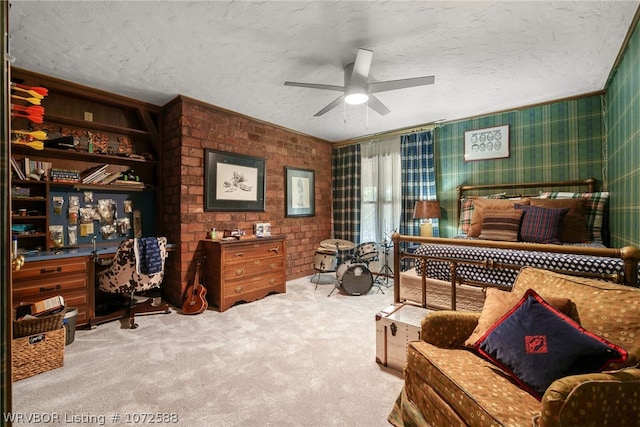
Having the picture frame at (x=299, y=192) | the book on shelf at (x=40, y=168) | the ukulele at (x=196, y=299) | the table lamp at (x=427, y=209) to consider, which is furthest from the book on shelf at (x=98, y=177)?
the table lamp at (x=427, y=209)

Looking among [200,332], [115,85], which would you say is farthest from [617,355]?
[115,85]

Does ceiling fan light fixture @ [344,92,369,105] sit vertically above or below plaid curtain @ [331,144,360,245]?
above

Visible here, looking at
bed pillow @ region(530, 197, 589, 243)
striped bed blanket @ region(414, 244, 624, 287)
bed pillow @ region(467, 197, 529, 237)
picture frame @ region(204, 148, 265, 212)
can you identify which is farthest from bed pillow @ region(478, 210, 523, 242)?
picture frame @ region(204, 148, 265, 212)

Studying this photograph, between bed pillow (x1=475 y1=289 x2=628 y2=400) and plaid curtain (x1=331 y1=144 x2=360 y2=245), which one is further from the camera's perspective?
plaid curtain (x1=331 y1=144 x2=360 y2=245)

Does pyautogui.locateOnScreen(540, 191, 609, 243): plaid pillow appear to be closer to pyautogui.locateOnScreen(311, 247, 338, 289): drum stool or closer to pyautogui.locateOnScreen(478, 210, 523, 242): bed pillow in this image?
pyautogui.locateOnScreen(478, 210, 523, 242): bed pillow

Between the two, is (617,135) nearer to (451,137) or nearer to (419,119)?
(451,137)

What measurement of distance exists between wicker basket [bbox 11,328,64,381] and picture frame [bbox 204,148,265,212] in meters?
1.80

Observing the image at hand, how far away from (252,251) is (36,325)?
1.90 metres

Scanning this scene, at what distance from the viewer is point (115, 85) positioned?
2.88 metres

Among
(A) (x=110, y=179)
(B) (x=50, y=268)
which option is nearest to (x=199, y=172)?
(A) (x=110, y=179)

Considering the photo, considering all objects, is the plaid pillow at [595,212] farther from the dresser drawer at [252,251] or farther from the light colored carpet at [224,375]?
the dresser drawer at [252,251]

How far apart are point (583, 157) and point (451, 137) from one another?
1.50 m

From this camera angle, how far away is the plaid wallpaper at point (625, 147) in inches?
79.5

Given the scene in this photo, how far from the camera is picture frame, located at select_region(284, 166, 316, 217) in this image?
14.7ft
